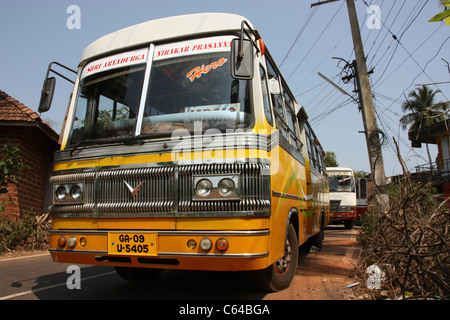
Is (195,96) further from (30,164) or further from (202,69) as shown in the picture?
(30,164)

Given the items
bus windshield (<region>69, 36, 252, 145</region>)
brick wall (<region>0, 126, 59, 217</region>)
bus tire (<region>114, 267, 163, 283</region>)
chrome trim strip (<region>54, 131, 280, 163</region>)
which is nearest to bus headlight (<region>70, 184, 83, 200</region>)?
chrome trim strip (<region>54, 131, 280, 163</region>)

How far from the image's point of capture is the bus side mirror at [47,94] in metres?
4.61

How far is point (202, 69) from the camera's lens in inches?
148

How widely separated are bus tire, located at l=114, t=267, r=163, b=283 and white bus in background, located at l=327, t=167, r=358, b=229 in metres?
14.2

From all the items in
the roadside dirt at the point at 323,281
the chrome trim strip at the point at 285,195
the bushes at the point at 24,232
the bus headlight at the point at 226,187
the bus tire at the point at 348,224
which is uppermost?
the bus headlight at the point at 226,187

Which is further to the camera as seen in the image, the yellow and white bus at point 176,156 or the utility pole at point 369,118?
the utility pole at point 369,118

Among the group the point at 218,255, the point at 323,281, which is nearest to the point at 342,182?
the point at 323,281

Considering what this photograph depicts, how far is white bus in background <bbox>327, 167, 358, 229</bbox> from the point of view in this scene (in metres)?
18.0

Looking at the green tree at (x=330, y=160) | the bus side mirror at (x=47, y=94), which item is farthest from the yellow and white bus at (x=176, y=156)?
the green tree at (x=330, y=160)

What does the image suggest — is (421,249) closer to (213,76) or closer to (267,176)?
(267,176)

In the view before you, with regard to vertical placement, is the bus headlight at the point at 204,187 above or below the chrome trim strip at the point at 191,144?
below

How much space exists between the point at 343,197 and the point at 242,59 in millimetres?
16276

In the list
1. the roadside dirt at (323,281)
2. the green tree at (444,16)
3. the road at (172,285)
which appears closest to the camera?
the green tree at (444,16)

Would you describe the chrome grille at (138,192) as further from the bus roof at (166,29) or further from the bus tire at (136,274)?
the bus tire at (136,274)
